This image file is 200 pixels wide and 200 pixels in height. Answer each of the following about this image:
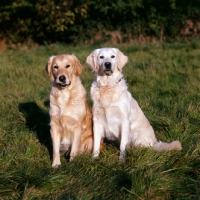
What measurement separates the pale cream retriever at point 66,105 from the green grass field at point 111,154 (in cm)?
22

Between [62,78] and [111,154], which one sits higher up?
[62,78]

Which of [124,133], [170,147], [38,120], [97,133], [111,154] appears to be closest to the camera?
[170,147]

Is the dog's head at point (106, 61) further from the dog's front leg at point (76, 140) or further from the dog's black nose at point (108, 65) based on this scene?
the dog's front leg at point (76, 140)

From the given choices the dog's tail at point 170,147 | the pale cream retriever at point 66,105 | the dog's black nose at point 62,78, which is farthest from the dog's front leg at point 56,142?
the dog's tail at point 170,147

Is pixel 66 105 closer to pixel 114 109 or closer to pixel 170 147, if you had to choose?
pixel 114 109

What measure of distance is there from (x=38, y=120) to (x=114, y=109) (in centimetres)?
158

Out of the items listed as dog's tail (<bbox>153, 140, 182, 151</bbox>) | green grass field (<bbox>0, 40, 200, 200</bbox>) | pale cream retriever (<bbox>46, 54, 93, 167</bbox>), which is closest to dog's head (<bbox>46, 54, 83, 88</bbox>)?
pale cream retriever (<bbox>46, 54, 93, 167</bbox>)

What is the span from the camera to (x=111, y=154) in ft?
13.4

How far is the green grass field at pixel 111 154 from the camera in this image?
3.23m

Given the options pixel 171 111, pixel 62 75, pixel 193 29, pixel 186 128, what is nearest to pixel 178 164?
pixel 186 128

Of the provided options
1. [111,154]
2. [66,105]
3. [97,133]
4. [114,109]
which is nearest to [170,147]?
[111,154]

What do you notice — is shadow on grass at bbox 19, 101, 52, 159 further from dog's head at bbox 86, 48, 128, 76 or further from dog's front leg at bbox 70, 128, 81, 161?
dog's head at bbox 86, 48, 128, 76

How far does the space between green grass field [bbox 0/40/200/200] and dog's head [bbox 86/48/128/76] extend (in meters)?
0.84

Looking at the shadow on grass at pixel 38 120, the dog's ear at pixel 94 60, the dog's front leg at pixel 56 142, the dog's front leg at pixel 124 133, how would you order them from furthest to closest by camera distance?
the shadow on grass at pixel 38 120 → the dog's ear at pixel 94 60 → the dog's front leg at pixel 124 133 → the dog's front leg at pixel 56 142
